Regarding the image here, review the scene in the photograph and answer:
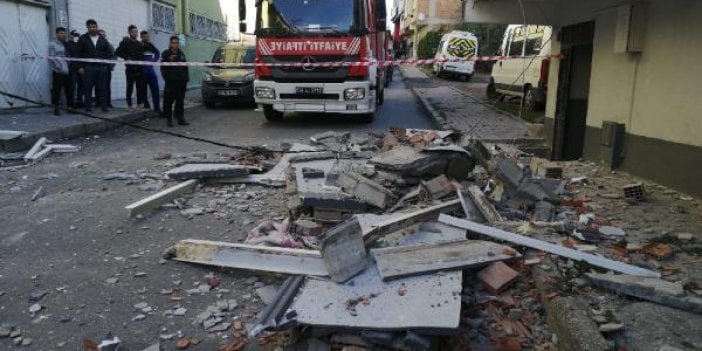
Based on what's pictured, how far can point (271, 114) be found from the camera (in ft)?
45.1

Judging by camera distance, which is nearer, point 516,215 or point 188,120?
point 516,215

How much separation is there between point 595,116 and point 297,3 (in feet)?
21.2

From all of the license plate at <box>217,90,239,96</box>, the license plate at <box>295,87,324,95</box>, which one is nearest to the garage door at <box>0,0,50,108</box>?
the license plate at <box>217,90,239,96</box>

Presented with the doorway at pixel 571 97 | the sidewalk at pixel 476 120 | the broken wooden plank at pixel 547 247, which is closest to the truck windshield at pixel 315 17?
the sidewalk at pixel 476 120

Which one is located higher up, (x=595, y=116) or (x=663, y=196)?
(x=595, y=116)

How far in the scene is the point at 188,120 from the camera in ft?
45.9

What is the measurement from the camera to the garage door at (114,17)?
15.2 m

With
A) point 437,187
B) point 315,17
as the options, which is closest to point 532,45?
point 315,17

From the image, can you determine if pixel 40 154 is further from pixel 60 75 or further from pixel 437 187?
pixel 437 187

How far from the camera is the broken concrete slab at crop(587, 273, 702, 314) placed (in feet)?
11.0

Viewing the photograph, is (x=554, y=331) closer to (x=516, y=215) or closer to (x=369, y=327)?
(x=369, y=327)

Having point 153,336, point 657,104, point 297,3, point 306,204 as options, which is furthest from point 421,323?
point 297,3

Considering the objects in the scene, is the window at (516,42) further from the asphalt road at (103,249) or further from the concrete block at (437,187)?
the concrete block at (437,187)

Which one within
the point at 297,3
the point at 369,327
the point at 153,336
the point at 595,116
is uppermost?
the point at 297,3
